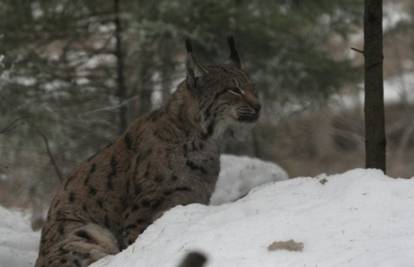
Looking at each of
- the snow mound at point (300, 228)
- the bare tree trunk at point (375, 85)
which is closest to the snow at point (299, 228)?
the snow mound at point (300, 228)

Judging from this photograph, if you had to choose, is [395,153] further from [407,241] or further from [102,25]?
[407,241]

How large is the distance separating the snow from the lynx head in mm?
1072

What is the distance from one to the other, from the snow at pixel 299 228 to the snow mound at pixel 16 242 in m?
1.47

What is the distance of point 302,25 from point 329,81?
0.96m

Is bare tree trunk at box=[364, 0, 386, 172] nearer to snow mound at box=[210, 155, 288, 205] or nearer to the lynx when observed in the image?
the lynx

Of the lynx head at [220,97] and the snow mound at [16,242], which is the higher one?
the lynx head at [220,97]

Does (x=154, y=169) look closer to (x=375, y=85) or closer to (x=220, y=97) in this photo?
(x=220, y=97)

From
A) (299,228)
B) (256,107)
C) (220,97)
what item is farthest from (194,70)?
(299,228)

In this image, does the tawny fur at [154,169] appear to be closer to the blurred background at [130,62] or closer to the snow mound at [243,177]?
the snow mound at [243,177]

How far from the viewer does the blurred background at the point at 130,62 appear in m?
9.88

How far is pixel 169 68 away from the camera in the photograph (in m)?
11.0

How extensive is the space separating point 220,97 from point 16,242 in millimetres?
2243

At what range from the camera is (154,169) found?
251 inches

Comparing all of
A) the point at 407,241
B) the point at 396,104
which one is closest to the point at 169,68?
the point at 407,241
